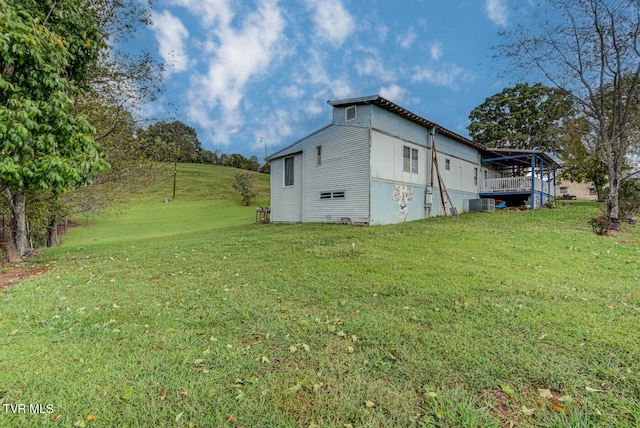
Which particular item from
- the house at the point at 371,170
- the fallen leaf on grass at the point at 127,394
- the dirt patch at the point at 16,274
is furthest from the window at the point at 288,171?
the fallen leaf on grass at the point at 127,394

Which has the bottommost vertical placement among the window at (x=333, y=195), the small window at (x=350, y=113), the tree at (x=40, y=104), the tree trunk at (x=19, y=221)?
the tree trunk at (x=19, y=221)

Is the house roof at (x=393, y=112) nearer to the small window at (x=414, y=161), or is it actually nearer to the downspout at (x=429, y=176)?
the downspout at (x=429, y=176)

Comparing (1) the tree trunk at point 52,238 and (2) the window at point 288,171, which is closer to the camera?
(1) the tree trunk at point 52,238

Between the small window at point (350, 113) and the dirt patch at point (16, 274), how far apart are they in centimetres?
1201

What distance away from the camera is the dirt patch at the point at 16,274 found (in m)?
5.84

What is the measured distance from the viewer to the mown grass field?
7.06 feet

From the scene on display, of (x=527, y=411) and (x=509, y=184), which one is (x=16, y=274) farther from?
(x=509, y=184)

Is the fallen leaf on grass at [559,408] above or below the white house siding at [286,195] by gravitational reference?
below

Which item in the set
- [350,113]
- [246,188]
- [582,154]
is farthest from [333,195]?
[246,188]

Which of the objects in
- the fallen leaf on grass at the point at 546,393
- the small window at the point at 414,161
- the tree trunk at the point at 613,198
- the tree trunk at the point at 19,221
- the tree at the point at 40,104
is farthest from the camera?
the small window at the point at 414,161

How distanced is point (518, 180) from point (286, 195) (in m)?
15.6

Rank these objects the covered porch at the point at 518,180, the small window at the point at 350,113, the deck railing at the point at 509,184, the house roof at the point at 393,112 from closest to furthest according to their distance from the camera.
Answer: the house roof at the point at 393,112 < the small window at the point at 350,113 < the covered porch at the point at 518,180 < the deck railing at the point at 509,184

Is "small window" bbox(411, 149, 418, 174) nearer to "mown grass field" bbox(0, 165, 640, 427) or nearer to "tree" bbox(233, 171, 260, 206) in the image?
"mown grass field" bbox(0, 165, 640, 427)

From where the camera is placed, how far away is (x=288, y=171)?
17.3 meters
